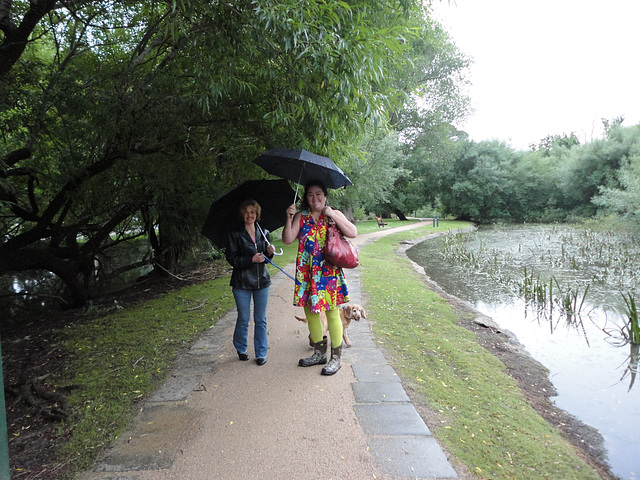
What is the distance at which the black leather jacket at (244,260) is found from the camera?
3.83m

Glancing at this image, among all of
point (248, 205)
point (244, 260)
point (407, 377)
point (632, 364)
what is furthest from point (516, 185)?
point (244, 260)

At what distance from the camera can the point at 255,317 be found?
13.2 ft

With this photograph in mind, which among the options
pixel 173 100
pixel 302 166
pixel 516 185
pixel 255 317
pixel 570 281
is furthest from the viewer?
pixel 516 185

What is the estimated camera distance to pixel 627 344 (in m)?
5.85

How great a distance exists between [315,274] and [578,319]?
5723 mm

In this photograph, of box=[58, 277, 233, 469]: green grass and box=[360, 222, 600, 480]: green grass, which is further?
box=[58, 277, 233, 469]: green grass

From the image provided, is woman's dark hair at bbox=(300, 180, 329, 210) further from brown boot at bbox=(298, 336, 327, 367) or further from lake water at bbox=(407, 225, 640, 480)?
lake water at bbox=(407, 225, 640, 480)

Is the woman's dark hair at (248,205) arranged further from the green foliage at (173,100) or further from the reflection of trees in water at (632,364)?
the reflection of trees in water at (632,364)

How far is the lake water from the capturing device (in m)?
4.05

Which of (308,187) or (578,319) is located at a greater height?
(308,187)

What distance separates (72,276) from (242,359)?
4960 mm

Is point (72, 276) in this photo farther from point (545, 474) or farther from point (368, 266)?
point (545, 474)

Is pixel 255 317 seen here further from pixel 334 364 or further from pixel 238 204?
pixel 238 204

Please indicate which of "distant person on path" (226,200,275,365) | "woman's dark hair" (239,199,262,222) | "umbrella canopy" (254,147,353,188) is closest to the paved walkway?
"distant person on path" (226,200,275,365)
